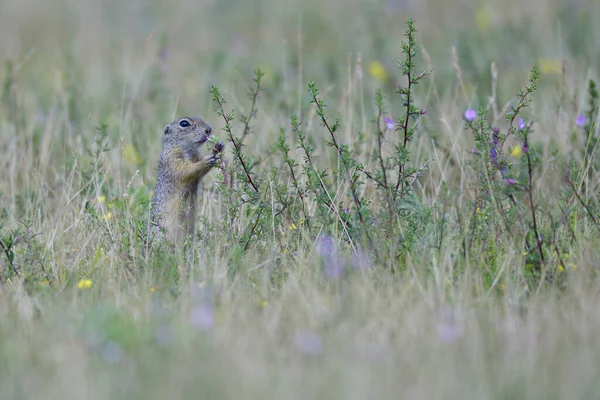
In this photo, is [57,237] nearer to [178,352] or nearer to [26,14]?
[178,352]

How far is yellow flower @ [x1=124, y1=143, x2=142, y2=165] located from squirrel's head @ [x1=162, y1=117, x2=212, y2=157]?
104cm

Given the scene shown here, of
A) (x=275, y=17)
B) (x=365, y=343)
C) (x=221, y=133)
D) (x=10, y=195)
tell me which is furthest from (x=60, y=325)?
(x=275, y=17)

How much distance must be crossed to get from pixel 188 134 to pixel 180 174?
32 cm

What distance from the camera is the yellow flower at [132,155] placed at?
7.00m

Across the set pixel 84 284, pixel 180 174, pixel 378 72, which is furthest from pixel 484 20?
pixel 84 284

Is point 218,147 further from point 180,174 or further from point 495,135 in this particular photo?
point 495,135

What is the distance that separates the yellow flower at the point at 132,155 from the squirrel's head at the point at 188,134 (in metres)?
1.04

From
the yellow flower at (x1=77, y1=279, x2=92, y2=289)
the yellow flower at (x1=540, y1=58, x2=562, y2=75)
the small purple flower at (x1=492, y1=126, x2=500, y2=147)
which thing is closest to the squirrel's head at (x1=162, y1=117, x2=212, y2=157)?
the yellow flower at (x1=77, y1=279, x2=92, y2=289)

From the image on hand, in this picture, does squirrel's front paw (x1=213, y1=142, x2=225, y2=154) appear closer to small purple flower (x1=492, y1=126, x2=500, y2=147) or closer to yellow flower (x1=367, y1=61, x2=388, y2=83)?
small purple flower (x1=492, y1=126, x2=500, y2=147)

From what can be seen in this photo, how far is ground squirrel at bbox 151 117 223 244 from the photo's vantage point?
552cm

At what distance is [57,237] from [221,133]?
268cm

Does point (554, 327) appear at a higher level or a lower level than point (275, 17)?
lower

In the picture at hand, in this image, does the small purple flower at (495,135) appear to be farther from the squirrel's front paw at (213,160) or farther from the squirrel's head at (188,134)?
the squirrel's head at (188,134)

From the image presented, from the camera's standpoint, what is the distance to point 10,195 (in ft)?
20.9
